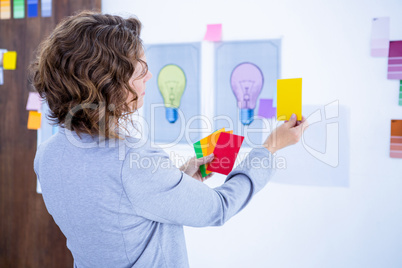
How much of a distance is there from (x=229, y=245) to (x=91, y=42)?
1.01 m

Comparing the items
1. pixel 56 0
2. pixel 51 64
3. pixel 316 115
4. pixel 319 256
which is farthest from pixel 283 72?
pixel 56 0

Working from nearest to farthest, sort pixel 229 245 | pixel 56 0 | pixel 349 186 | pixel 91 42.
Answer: pixel 91 42 → pixel 349 186 → pixel 229 245 → pixel 56 0

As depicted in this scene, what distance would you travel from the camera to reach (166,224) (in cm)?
71

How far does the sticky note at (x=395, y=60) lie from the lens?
1.07 metres

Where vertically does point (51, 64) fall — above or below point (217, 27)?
below

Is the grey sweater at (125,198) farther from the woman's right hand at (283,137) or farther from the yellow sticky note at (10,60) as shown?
the yellow sticky note at (10,60)

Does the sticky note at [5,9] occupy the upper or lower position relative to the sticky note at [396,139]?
upper

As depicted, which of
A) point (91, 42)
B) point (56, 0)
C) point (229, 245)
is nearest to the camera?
point (91, 42)

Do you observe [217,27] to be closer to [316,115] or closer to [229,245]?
[316,115]

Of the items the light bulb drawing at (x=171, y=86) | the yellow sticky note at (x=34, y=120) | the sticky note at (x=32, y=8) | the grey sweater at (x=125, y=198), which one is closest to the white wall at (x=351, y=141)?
the light bulb drawing at (x=171, y=86)

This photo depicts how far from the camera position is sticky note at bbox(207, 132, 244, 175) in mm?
874

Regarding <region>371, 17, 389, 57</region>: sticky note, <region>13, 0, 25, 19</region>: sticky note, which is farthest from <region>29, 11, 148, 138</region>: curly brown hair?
<region>13, 0, 25, 19</region>: sticky note

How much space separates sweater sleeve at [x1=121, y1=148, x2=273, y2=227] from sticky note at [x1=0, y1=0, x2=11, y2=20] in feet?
4.53

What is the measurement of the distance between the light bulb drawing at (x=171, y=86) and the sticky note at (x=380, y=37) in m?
0.72
